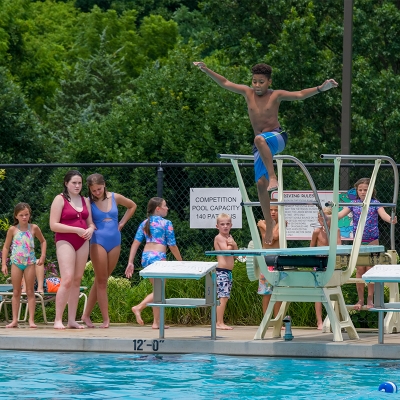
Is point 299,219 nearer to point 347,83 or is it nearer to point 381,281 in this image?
point 347,83

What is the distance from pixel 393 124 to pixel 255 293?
12461mm

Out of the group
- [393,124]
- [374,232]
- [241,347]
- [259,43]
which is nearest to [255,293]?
[374,232]

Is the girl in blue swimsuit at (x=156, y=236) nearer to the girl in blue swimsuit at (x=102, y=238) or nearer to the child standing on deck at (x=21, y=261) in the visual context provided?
the girl in blue swimsuit at (x=102, y=238)

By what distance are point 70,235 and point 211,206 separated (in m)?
2.30

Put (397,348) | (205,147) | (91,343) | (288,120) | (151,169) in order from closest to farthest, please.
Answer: (397,348), (91,343), (151,169), (205,147), (288,120)

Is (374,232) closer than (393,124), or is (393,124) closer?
(374,232)

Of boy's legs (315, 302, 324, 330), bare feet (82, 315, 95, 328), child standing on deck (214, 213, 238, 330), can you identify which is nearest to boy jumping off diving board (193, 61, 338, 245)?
child standing on deck (214, 213, 238, 330)

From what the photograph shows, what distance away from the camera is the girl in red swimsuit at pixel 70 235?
1105 cm

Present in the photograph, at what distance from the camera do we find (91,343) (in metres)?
10.0

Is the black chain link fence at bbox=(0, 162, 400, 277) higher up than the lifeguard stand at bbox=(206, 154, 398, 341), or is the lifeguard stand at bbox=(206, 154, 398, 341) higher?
the black chain link fence at bbox=(0, 162, 400, 277)

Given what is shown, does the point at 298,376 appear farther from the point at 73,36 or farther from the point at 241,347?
the point at 73,36

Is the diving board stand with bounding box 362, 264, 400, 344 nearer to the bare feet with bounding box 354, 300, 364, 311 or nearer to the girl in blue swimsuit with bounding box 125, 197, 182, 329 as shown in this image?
the bare feet with bounding box 354, 300, 364, 311

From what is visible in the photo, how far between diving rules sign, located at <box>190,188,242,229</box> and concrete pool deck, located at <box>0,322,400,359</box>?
2092mm

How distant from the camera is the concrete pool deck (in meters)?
9.50
